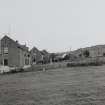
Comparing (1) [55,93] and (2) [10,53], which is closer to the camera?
(1) [55,93]

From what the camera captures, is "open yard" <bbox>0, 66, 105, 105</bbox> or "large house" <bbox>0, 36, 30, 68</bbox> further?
"large house" <bbox>0, 36, 30, 68</bbox>

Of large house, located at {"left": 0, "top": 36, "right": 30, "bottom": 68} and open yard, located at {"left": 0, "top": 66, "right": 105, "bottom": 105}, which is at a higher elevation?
large house, located at {"left": 0, "top": 36, "right": 30, "bottom": 68}

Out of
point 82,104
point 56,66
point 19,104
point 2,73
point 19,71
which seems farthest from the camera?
point 56,66

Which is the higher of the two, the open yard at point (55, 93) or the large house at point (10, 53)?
the large house at point (10, 53)

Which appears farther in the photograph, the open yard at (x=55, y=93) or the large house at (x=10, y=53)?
the large house at (x=10, y=53)

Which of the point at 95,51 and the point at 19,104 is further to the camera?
the point at 95,51

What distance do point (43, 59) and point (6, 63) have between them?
35.8 meters

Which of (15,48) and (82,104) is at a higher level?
(15,48)

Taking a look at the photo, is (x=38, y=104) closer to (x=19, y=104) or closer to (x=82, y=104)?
(x=19, y=104)

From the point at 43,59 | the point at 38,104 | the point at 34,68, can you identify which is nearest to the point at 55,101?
the point at 38,104

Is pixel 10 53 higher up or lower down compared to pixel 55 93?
higher up

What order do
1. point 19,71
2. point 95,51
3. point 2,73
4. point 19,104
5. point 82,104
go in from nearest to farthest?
point 82,104 < point 19,104 < point 2,73 < point 19,71 < point 95,51

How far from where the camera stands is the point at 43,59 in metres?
80.4

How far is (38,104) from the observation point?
976cm
